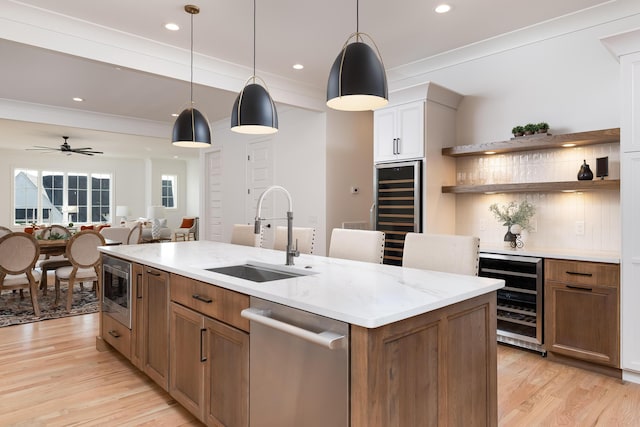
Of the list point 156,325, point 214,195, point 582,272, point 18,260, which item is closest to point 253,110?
point 156,325

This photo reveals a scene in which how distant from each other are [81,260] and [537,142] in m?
5.05

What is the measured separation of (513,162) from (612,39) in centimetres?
132

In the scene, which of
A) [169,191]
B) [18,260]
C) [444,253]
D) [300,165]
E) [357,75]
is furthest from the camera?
[169,191]

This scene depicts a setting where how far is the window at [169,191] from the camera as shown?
13.0 metres

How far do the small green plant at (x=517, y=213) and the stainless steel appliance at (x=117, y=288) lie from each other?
3191 mm

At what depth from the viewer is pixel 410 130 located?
4.03 meters

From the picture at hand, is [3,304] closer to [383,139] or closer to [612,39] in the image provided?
[383,139]

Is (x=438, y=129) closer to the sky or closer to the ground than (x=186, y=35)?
closer to the ground

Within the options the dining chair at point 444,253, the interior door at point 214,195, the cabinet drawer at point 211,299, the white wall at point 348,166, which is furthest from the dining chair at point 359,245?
the interior door at point 214,195

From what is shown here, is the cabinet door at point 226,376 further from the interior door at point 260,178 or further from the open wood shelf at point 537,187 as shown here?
the interior door at point 260,178

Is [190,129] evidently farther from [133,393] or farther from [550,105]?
[550,105]

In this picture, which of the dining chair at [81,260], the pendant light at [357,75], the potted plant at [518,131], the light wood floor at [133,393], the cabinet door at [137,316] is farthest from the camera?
the dining chair at [81,260]

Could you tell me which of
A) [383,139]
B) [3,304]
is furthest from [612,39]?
[3,304]

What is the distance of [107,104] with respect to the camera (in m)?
6.27
